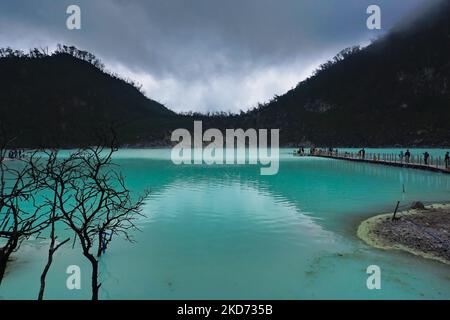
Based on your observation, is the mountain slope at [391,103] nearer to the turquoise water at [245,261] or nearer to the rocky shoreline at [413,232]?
the rocky shoreline at [413,232]

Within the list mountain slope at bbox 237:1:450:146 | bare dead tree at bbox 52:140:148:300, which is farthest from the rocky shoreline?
mountain slope at bbox 237:1:450:146

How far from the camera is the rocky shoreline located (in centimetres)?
1095

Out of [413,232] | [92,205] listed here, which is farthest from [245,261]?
[413,232]

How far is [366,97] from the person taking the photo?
180 metres

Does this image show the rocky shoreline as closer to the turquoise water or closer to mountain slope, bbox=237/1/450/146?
the turquoise water

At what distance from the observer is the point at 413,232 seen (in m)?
12.6

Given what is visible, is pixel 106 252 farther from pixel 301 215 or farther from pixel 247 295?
pixel 301 215

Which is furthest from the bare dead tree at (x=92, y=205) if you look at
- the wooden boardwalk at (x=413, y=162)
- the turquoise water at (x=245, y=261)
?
the wooden boardwalk at (x=413, y=162)

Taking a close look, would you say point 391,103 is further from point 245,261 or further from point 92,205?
point 92,205

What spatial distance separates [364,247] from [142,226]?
9309 millimetres
